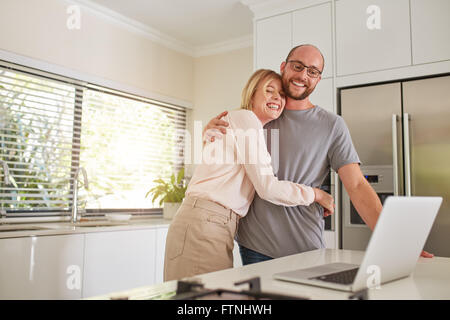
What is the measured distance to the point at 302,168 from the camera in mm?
1606

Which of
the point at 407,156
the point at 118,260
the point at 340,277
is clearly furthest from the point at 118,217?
the point at 340,277

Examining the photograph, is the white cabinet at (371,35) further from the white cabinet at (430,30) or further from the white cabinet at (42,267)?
the white cabinet at (42,267)

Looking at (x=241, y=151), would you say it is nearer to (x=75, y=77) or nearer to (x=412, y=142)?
(x=412, y=142)

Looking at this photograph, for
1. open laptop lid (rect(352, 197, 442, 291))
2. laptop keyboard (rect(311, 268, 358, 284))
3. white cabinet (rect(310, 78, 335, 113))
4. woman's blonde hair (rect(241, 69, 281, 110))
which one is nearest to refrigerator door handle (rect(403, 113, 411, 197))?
white cabinet (rect(310, 78, 335, 113))

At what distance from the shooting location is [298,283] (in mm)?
906

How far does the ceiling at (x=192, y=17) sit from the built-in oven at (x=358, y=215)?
66.8 inches

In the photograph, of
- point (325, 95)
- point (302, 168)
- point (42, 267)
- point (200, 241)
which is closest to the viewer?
point (200, 241)

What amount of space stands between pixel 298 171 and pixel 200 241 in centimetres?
48

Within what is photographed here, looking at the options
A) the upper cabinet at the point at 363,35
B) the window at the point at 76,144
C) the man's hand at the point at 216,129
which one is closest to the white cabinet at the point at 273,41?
the upper cabinet at the point at 363,35

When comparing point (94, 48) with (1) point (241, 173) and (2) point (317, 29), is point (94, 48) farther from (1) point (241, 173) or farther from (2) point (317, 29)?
(1) point (241, 173)

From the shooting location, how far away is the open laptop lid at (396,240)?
0.80 m

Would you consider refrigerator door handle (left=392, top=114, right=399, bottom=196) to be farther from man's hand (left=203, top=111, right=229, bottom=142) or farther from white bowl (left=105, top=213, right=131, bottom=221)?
white bowl (left=105, top=213, right=131, bottom=221)

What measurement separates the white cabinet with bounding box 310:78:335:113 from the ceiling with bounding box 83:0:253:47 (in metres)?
0.99

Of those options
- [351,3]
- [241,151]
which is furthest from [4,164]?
[351,3]
